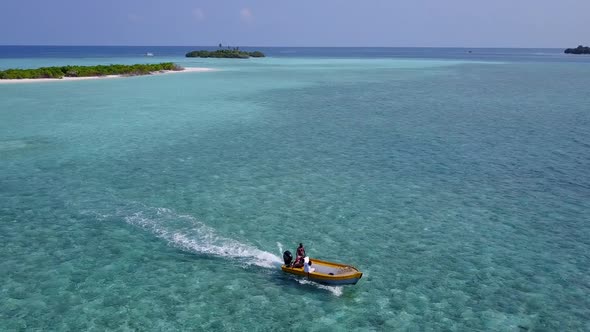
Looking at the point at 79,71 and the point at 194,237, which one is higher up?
the point at 79,71

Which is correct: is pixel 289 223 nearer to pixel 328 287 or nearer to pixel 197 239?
pixel 197 239

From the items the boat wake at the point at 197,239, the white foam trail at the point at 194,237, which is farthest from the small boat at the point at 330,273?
the white foam trail at the point at 194,237

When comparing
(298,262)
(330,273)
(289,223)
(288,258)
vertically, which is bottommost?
(289,223)

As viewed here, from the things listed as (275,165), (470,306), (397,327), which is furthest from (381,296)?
(275,165)

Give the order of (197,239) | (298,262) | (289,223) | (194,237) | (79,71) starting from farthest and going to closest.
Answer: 1. (79,71)
2. (289,223)
3. (194,237)
4. (197,239)
5. (298,262)

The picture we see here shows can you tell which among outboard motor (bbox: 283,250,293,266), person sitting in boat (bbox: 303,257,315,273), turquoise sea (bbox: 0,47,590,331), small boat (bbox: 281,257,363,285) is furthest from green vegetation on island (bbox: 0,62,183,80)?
person sitting in boat (bbox: 303,257,315,273)

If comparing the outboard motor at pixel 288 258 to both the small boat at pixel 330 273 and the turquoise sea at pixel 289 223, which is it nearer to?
the small boat at pixel 330 273

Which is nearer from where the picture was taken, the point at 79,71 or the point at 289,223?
the point at 289,223

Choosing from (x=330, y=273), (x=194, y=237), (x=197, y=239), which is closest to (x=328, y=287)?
(x=330, y=273)
